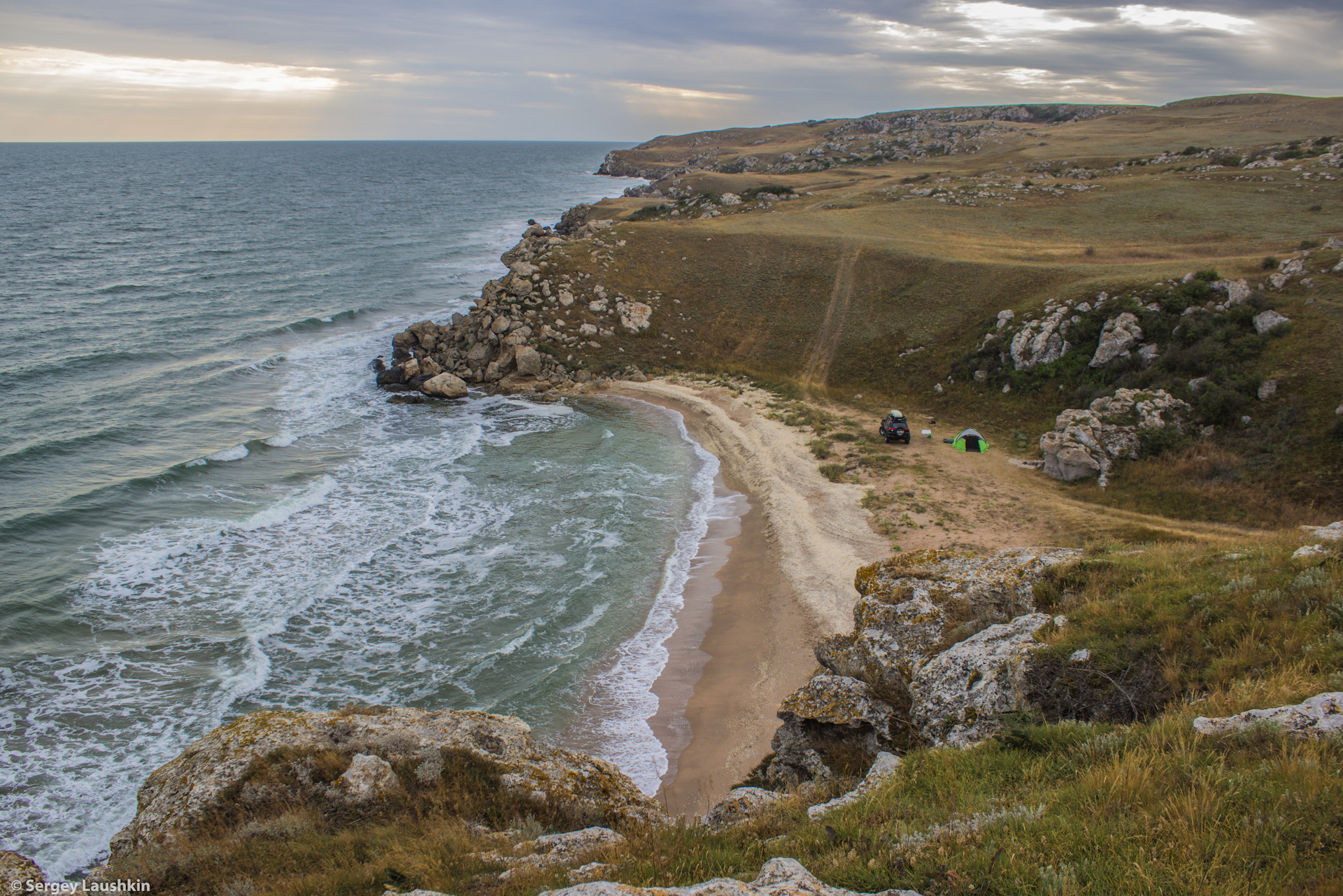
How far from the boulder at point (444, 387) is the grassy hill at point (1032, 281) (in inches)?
364

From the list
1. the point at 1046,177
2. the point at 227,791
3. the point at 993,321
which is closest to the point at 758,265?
the point at 993,321

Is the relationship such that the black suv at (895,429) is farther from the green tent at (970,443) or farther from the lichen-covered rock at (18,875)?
the lichen-covered rock at (18,875)

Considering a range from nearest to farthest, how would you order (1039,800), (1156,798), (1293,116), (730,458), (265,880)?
(1156,798) → (1039,800) → (265,880) → (730,458) → (1293,116)

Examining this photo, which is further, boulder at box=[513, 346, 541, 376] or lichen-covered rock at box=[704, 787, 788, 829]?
boulder at box=[513, 346, 541, 376]

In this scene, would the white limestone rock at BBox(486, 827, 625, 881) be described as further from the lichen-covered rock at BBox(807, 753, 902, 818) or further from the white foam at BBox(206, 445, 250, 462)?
the white foam at BBox(206, 445, 250, 462)

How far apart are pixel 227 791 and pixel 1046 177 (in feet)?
277

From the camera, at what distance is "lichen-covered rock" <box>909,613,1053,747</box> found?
8.55 metres

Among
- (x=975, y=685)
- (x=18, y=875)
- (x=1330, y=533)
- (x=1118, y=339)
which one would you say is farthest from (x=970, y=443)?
(x=18, y=875)

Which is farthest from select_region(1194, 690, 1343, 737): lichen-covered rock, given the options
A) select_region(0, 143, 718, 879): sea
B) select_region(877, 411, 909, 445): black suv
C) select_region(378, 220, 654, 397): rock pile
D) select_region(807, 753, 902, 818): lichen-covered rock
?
select_region(378, 220, 654, 397): rock pile

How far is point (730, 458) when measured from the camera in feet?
111

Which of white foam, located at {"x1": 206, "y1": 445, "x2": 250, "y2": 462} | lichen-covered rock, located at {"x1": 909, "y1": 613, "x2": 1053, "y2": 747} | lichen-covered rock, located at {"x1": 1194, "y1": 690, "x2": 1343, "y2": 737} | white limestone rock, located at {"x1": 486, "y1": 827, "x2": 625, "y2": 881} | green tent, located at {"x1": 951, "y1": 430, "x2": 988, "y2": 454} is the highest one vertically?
lichen-covered rock, located at {"x1": 1194, "y1": 690, "x2": 1343, "y2": 737}

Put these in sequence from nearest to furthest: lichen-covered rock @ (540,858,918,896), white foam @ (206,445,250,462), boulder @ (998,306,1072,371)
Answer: lichen-covered rock @ (540,858,918,896) < white foam @ (206,445,250,462) < boulder @ (998,306,1072,371)

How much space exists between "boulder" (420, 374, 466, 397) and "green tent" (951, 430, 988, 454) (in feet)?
99.2

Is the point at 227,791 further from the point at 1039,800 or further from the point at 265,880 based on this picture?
the point at 1039,800
